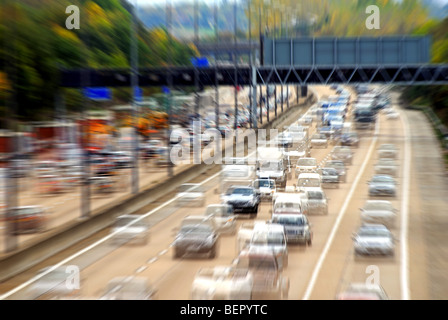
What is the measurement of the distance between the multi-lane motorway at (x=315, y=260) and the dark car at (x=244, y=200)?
54 centimetres

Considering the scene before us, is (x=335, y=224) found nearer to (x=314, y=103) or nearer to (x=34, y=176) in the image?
(x=34, y=176)

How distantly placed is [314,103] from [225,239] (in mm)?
111735

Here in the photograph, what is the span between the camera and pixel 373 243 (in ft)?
92.1

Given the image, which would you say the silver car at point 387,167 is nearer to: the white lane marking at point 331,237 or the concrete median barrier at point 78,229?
the white lane marking at point 331,237

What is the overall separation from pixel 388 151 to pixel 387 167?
10586 mm

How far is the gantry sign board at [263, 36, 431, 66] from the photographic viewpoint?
75.6m

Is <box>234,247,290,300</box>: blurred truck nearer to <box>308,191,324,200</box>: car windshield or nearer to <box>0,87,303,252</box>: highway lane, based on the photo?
<box>0,87,303,252</box>: highway lane

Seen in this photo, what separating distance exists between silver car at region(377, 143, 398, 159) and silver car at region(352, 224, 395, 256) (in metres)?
42.4

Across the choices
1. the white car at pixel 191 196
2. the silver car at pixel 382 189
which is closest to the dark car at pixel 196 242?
the white car at pixel 191 196

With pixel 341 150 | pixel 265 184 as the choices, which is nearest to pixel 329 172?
pixel 265 184

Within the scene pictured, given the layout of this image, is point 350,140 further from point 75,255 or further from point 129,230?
point 75,255

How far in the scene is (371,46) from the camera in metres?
75.6

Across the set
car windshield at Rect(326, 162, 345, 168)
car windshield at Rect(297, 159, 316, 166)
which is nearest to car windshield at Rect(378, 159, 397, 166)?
car windshield at Rect(326, 162, 345, 168)
